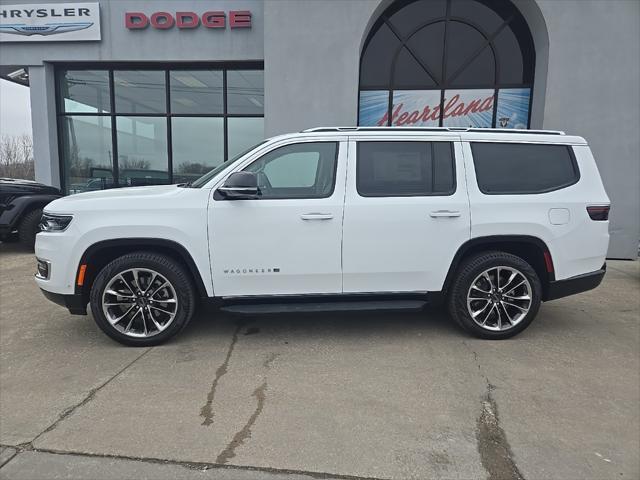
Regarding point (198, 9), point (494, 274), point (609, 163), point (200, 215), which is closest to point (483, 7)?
point (609, 163)

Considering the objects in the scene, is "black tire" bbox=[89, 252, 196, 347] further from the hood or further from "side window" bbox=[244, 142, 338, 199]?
"side window" bbox=[244, 142, 338, 199]

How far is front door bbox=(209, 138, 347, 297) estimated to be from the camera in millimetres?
3512

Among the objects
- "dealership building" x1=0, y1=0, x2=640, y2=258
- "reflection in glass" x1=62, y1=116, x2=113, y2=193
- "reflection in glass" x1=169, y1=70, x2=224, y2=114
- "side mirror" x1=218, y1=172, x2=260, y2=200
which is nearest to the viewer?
"side mirror" x1=218, y1=172, x2=260, y2=200

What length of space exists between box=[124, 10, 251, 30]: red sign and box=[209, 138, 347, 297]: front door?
6.61 m

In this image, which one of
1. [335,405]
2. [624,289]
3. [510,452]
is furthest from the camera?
[624,289]

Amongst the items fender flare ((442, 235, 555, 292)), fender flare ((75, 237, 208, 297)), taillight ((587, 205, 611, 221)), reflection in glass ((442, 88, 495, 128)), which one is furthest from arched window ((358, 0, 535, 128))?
fender flare ((75, 237, 208, 297))

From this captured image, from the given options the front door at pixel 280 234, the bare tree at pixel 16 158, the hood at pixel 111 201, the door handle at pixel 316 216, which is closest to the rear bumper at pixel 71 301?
the hood at pixel 111 201

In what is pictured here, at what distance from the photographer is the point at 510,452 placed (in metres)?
2.31

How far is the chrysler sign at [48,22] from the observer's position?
30.1 ft

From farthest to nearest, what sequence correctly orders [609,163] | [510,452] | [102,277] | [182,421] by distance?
[609,163], [102,277], [182,421], [510,452]

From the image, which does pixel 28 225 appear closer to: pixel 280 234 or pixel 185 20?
pixel 185 20

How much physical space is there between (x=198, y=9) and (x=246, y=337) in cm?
814

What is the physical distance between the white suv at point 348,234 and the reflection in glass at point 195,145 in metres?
6.54

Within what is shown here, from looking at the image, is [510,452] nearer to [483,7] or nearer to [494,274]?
[494,274]
